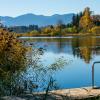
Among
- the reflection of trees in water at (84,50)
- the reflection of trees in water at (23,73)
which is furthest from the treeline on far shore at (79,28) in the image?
the reflection of trees in water at (23,73)

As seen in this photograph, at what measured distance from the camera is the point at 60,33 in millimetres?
118875

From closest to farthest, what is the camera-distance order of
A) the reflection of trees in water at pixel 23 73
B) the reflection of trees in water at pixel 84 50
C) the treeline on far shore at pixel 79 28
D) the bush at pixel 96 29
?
the reflection of trees in water at pixel 23 73 → the reflection of trees in water at pixel 84 50 → the bush at pixel 96 29 → the treeline on far shore at pixel 79 28

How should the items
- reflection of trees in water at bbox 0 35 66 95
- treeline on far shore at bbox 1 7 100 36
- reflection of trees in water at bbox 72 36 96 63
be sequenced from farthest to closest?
treeline on far shore at bbox 1 7 100 36, reflection of trees in water at bbox 72 36 96 63, reflection of trees in water at bbox 0 35 66 95

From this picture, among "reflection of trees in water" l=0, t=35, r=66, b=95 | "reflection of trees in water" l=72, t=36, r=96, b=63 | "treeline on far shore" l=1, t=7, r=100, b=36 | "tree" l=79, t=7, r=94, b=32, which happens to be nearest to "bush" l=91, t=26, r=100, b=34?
"treeline on far shore" l=1, t=7, r=100, b=36

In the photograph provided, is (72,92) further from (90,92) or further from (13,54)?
(13,54)

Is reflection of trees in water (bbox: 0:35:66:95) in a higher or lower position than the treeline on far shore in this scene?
higher

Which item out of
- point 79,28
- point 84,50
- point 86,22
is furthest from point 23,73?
point 79,28

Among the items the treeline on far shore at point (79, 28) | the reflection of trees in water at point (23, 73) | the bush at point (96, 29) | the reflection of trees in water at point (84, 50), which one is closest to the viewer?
the reflection of trees in water at point (23, 73)

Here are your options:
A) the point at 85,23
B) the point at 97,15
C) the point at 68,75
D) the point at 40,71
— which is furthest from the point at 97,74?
the point at 97,15

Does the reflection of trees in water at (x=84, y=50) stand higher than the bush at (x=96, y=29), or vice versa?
the reflection of trees in water at (x=84, y=50)

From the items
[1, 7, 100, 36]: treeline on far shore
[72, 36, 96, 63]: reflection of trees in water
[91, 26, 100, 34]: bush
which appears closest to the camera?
[72, 36, 96, 63]: reflection of trees in water

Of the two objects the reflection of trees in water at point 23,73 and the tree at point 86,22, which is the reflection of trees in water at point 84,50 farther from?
the tree at point 86,22

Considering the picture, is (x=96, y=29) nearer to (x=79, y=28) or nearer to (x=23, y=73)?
(x=79, y=28)

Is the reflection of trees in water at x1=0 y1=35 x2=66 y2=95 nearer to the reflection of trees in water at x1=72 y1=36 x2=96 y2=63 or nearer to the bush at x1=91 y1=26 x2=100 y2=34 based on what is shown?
the reflection of trees in water at x1=72 y1=36 x2=96 y2=63
